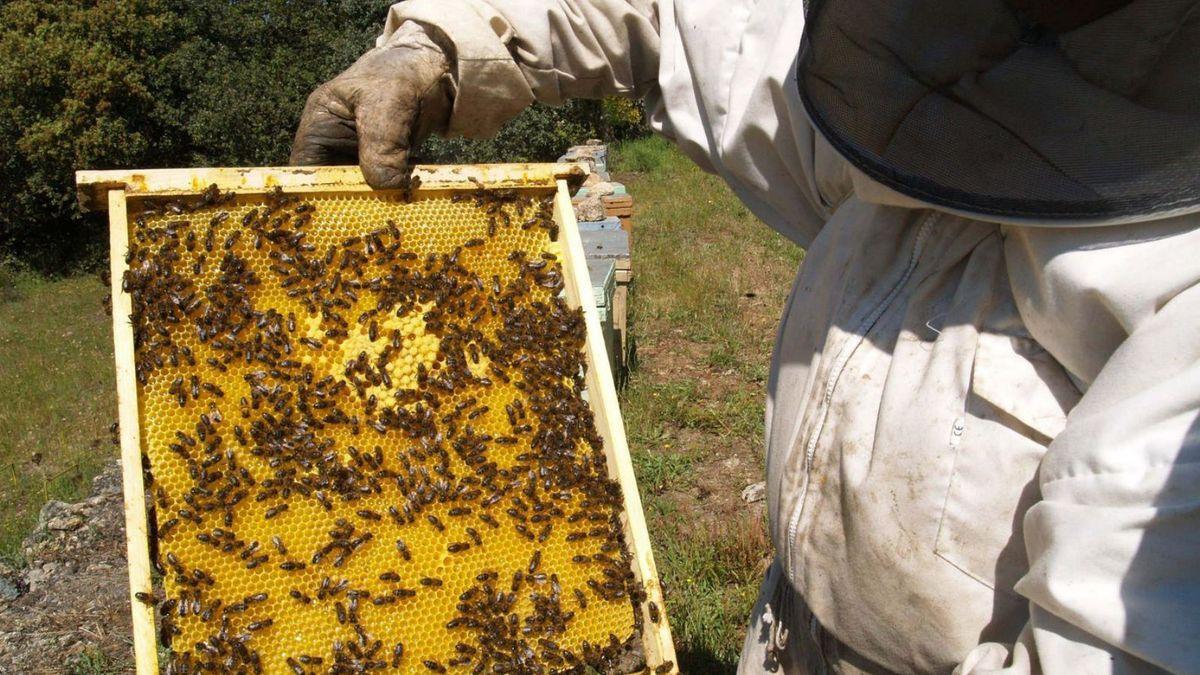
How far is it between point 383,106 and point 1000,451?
180 centimetres

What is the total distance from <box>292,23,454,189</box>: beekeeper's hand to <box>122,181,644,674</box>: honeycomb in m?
0.16

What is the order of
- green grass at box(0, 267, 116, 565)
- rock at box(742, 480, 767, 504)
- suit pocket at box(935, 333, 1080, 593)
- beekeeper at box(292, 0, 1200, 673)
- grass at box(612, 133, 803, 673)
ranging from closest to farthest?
beekeeper at box(292, 0, 1200, 673) < suit pocket at box(935, 333, 1080, 593) < grass at box(612, 133, 803, 673) < rock at box(742, 480, 767, 504) < green grass at box(0, 267, 116, 565)

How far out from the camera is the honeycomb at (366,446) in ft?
7.59

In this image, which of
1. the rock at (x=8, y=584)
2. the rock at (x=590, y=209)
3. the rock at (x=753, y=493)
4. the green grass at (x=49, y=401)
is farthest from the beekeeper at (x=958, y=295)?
the rock at (x=590, y=209)

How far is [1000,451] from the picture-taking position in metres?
1.60

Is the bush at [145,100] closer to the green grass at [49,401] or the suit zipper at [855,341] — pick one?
the green grass at [49,401]

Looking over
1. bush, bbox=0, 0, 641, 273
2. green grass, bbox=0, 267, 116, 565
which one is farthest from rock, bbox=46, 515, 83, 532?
bush, bbox=0, 0, 641, 273

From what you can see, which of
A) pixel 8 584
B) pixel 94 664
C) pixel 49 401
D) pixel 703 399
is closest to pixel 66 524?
pixel 8 584

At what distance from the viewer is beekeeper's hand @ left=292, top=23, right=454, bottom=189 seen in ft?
7.94

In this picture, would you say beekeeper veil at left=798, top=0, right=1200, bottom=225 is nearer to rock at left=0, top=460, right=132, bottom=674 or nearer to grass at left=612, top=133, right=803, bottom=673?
grass at left=612, top=133, right=803, bottom=673

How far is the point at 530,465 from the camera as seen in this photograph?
8.50 feet

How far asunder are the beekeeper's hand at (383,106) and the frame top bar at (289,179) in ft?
0.33

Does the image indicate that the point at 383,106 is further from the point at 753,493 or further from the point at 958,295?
the point at 753,493

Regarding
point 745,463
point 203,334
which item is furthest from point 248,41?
point 203,334
